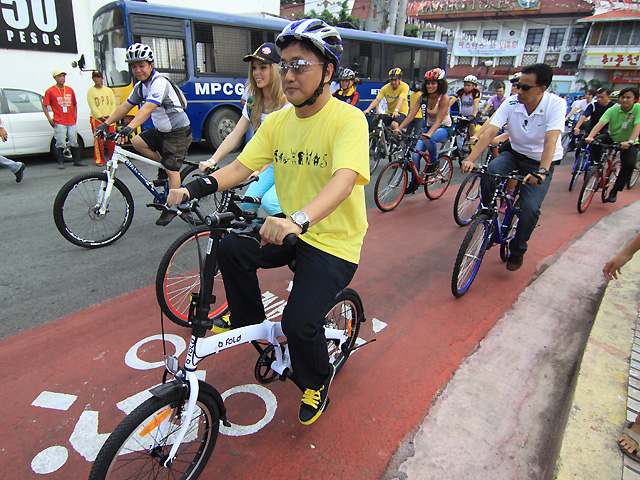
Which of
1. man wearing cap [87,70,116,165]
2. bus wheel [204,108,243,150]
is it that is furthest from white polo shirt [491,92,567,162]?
man wearing cap [87,70,116,165]

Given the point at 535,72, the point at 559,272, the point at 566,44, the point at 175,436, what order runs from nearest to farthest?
the point at 175,436, the point at 535,72, the point at 559,272, the point at 566,44

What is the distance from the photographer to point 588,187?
7156mm

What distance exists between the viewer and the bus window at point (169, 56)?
9.77 metres

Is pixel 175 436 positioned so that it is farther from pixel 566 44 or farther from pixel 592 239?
pixel 566 44

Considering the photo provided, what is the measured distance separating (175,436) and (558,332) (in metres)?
3.18

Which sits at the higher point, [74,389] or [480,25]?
Answer: [480,25]

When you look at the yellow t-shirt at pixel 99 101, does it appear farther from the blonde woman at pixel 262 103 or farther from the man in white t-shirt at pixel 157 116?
the blonde woman at pixel 262 103

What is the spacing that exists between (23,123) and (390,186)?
Answer: 25.5 feet

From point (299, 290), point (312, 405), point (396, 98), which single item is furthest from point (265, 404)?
point (396, 98)

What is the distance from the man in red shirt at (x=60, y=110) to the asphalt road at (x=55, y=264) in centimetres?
265

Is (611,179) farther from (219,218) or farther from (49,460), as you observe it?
Answer: (49,460)

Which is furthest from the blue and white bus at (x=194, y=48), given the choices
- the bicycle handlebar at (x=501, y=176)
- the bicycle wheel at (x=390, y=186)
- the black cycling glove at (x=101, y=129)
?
the bicycle handlebar at (x=501, y=176)

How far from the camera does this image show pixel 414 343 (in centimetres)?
332

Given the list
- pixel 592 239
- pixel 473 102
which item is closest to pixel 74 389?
→ pixel 592 239
